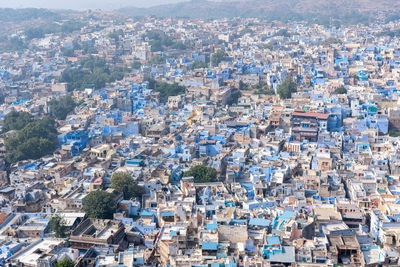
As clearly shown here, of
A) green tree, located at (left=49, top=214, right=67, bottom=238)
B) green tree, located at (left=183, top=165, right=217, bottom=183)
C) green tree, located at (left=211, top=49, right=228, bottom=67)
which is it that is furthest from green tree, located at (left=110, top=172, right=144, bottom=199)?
green tree, located at (left=211, top=49, right=228, bottom=67)

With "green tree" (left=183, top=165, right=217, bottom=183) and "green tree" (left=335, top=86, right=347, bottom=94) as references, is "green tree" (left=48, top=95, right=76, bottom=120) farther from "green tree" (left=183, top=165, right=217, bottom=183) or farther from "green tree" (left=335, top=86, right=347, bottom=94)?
"green tree" (left=335, top=86, right=347, bottom=94)

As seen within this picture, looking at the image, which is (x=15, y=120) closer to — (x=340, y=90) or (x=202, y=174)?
(x=202, y=174)

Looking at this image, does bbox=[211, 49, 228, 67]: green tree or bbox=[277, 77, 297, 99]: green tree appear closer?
bbox=[277, 77, 297, 99]: green tree

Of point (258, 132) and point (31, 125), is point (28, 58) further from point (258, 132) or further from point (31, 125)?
point (258, 132)

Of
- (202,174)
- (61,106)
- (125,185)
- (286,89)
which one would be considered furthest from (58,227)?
(286,89)

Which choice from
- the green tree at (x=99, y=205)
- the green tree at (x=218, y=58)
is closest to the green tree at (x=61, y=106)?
the green tree at (x=99, y=205)
